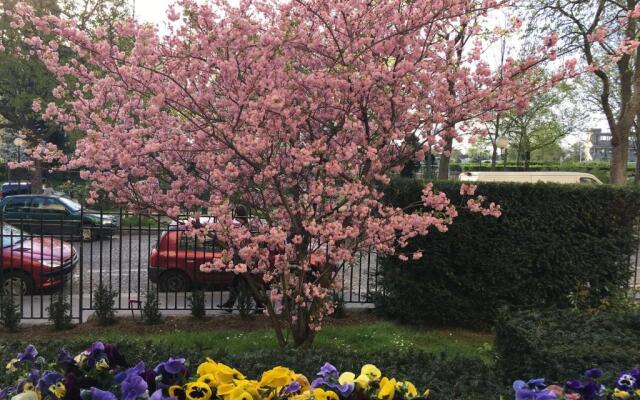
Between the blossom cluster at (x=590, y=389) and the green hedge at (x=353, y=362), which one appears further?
the green hedge at (x=353, y=362)

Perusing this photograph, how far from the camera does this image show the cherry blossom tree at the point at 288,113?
4.27m

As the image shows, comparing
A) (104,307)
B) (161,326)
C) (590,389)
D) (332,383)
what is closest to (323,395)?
(332,383)

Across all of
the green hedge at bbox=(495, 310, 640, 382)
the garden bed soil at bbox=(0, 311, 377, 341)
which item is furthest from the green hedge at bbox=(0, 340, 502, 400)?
the garden bed soil at bbox=(0, 311, 377, 341)

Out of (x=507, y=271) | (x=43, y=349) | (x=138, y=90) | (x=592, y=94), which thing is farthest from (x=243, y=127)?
(x=592, y=94)

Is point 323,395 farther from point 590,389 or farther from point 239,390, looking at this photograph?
point 590,389

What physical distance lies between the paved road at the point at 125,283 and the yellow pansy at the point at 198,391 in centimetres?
355

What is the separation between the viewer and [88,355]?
2.56m

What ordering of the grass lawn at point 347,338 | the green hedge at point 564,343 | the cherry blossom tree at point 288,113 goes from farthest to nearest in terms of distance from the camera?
the grass lawn at point 347,338
the cherry blossom tree at point 288,113
the green hedge at point 564,343

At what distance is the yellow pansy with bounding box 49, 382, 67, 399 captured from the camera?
221 centimetres

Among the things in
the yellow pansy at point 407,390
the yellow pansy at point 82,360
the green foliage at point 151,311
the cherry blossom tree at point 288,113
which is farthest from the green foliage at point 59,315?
the yellow pansy at point 407,390

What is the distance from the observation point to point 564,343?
3.40 meters

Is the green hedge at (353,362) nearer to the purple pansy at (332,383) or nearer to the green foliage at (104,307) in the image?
the purple pansy at (332,383)

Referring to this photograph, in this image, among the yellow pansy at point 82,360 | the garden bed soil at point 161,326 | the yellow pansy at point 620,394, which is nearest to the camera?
the yellow pansy at point 620,394

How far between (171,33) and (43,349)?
2.69 m
